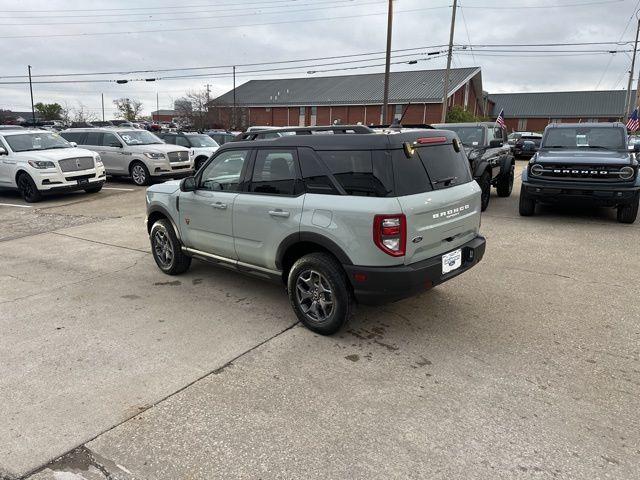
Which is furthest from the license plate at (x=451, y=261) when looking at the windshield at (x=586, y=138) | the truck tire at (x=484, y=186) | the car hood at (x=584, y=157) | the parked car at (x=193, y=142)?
the parked car at (x=193, y=142)

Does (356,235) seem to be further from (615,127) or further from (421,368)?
(615,127)

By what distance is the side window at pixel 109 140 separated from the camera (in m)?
15.6

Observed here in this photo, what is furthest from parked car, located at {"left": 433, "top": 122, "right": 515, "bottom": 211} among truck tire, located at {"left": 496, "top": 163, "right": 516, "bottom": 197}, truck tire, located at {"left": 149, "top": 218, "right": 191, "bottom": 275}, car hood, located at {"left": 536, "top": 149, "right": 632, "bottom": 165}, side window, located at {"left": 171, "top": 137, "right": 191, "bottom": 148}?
side window, located at {"left": 171, "top": 137, "right": 191, "bottom": 148}

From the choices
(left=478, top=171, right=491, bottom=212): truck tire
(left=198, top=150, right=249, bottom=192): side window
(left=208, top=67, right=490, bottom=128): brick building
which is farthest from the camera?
(left=208, top=67, right=490, bottom=128): brick building

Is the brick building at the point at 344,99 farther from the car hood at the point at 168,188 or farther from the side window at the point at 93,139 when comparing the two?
the car hood at the point at 168,188

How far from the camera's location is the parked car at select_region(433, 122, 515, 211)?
9961 millimetres

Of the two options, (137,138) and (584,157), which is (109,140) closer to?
(137,138)

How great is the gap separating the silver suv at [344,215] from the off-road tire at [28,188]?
8.98 metres

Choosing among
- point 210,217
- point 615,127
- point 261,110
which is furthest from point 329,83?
point 210,217

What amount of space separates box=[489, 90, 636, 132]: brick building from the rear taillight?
72.5 meters

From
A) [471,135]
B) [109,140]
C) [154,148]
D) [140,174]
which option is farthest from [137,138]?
[471,135]

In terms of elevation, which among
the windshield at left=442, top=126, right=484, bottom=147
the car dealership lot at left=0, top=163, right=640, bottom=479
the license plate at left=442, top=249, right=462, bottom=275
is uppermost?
the windshield at left=442, top=126, right=484, bottom=147

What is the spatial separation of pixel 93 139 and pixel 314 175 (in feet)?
47.6

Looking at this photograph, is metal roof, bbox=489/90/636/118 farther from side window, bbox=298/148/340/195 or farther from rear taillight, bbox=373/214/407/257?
rear taillight, bbox=373/214/407/257
